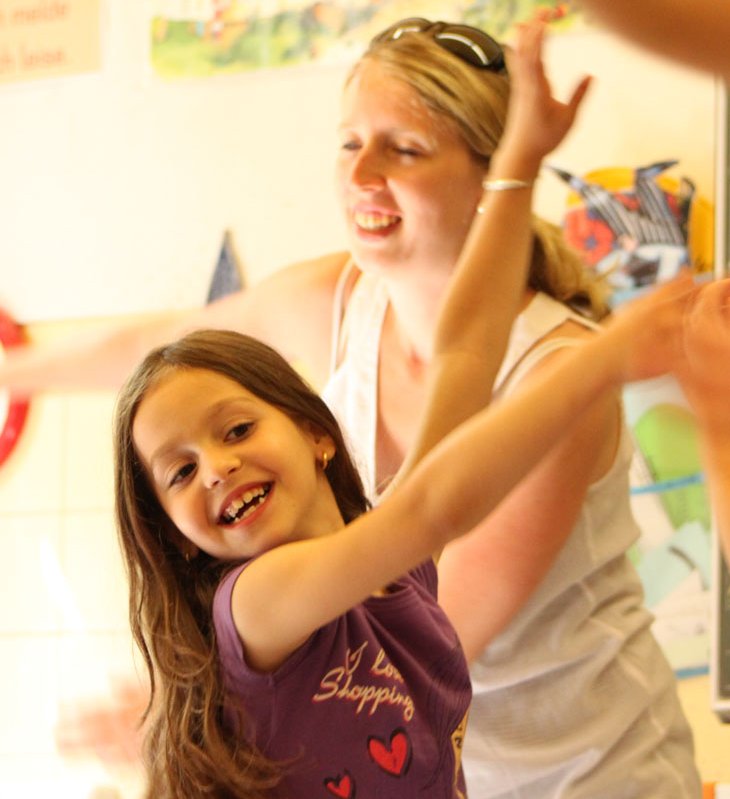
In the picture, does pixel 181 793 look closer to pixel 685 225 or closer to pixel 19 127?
pixel 685 225

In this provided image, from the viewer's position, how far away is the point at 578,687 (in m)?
1.07

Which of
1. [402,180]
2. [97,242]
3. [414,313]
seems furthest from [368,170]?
[97,242]

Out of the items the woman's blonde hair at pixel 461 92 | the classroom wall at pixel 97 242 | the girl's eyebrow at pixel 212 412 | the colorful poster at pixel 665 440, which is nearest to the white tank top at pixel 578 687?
the woman's blonde hair at pixel 461 92

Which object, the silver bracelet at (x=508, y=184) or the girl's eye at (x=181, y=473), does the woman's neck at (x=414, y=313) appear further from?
the girl's eye at (x=181, y=473)

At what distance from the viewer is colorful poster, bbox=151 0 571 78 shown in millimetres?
1674

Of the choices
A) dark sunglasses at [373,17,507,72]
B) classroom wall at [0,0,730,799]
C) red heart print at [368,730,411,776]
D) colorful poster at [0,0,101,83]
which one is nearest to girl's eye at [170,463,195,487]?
red heart print at [368,730,411,776]

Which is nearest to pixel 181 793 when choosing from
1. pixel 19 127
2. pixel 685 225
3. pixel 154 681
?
pixel 154 681

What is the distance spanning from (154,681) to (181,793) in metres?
0.09

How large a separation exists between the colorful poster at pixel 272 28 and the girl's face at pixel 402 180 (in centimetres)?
57

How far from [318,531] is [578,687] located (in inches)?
12.3

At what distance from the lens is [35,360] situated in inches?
57.7

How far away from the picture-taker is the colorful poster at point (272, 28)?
5.49 feet

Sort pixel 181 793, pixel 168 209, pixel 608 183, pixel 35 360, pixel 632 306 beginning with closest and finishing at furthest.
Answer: pixel 632 306 → pixel 181 793 → pixel 35 360 → pixel 608 183 → pixel 168 209

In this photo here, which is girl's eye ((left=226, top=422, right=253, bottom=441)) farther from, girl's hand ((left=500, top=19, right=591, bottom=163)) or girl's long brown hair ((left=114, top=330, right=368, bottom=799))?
girl's hand ((left=500, top=19, right=591, bottom=163))
